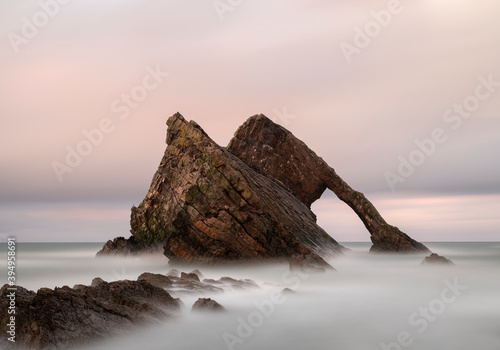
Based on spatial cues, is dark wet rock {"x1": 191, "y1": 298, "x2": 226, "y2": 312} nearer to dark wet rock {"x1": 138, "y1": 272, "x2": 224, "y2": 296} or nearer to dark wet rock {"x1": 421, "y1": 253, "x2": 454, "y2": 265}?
dark wet rock {"x1": 138, "y1": 272, "x2": 224, "y2": 296}

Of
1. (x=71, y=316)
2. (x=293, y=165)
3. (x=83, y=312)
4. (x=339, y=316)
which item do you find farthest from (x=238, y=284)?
(x=293, y=165)

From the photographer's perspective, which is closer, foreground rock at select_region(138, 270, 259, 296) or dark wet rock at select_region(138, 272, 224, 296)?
dark wet rock at select_region(138, 272, 224, 296)

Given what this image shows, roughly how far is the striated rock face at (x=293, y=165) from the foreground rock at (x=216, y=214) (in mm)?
10444

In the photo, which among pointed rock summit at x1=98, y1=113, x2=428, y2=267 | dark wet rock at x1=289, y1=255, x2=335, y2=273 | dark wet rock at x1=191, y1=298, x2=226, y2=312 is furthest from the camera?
pointed rock summit at x1=98, y1=113, x2=428, y2=267

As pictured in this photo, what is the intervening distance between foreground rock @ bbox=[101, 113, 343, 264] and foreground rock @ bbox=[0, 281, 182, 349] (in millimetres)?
16377

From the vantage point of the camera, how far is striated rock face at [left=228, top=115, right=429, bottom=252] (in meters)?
43.7

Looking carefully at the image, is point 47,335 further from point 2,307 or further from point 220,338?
point 220,338

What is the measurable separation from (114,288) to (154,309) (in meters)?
1.33

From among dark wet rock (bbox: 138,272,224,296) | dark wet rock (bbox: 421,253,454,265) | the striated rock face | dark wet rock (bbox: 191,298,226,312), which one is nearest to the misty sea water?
dark wet rock (bbox: 191,298,226,312)

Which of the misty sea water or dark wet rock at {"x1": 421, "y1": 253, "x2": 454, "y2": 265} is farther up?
dark wet rock at {"x1": 421, "y1": 253, "x2": 454, "y2": 265}

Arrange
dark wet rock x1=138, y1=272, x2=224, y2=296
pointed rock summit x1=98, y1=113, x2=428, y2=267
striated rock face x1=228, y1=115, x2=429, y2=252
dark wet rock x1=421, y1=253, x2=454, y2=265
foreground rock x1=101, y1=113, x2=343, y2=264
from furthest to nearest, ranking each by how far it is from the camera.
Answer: striated rock face x1=228, y1=115, x2=429, y2=252, dark wet rock x1=421, y1=253, x2=454, y2=265, pointed rock summit x1=98, y1=113, x2=428, y2=267, foreground rock x1=101, y1=113, x2=343, y2=264, dark wet rock x1=138, y1=272, x2=224, y2=296

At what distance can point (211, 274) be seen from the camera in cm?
2692

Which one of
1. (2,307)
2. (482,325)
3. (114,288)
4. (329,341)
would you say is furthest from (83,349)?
(482,325)

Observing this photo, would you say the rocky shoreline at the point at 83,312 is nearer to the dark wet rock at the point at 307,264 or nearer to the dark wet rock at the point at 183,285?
the dark wet rock at the point at 183,285
